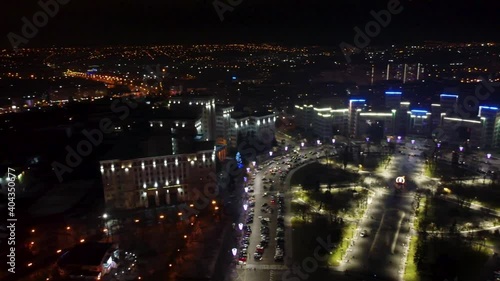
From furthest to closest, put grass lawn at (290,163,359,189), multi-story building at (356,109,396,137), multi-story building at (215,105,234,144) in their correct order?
multi-story building at (356,109,396,137)
multi-story building at (215,105,234,144)
grass lawn at (290,163,359,189)

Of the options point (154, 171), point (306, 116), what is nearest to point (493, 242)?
point (154, 171)

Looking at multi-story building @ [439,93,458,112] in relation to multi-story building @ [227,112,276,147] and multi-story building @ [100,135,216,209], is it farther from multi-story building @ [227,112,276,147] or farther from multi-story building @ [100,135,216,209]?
multi-story building @ [100,135,216,209]

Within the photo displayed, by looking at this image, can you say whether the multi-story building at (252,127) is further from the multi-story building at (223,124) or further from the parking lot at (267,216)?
the parking lot at (267,216)

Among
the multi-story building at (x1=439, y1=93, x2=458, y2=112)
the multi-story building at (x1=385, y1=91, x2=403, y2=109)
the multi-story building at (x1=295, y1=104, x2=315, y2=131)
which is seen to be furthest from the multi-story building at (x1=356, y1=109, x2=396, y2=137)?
the multi-story building at (x1=439, y1=93, x2=458, y2=112)

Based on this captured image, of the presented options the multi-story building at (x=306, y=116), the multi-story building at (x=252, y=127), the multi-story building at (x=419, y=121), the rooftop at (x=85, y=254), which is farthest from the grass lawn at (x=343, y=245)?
the multi-story building at (x=419, y=121)

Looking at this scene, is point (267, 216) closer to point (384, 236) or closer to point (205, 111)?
point (384, 236)

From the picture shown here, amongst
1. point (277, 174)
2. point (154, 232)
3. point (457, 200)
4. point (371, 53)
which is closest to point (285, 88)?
point (371, 53)

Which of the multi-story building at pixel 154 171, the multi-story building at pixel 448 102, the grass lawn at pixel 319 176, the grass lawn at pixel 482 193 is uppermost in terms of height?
the multi-story building at pixel 448 102

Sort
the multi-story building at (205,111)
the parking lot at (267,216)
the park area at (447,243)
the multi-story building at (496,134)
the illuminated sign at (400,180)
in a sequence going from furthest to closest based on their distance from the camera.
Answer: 1. the multi-story building at (205,111)
2. the multi-story building at (496,134)
3. the illuminated sign at (400,180)
4. the parking lot at (267,216)
5. the park area at (447,243)

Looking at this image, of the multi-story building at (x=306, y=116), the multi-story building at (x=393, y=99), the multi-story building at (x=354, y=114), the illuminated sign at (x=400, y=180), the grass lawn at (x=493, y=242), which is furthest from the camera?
the multi-story building at (x=306, y=116)
